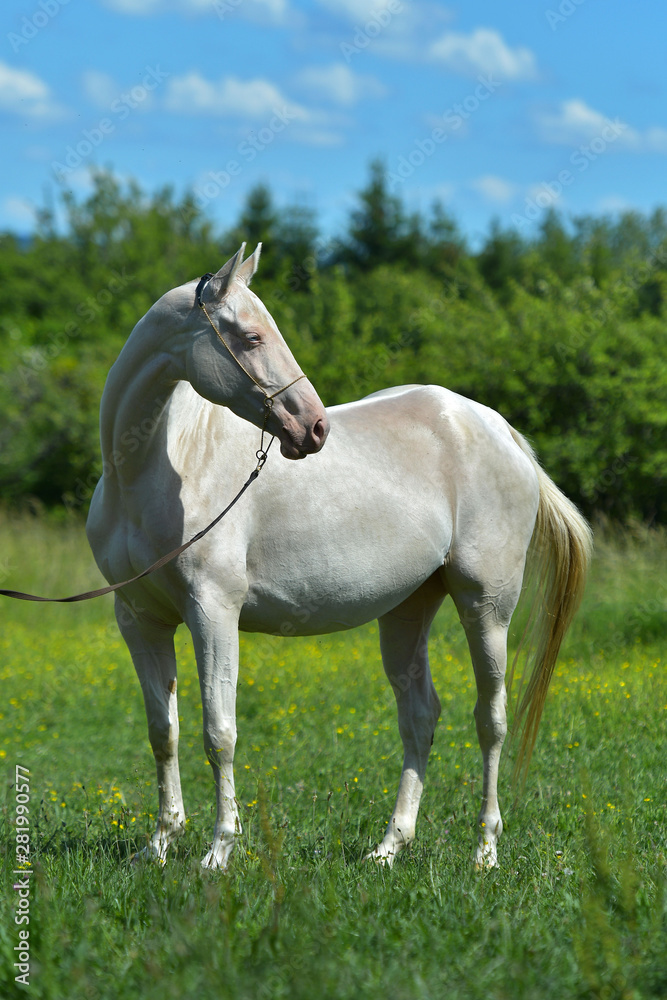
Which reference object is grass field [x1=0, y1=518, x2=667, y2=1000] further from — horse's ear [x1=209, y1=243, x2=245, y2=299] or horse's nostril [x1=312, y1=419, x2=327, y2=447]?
horse's ear [x1=209, y1=243, x2=245, y2=299]

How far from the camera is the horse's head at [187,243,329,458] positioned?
3199 millimetres

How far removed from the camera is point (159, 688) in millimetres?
3803

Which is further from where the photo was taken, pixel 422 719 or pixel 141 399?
pixel 422 719

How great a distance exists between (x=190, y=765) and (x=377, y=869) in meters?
2.57

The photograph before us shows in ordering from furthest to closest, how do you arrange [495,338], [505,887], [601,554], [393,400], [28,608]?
[495,338]
[28,608]
[601,554]
[393,400]
[505,887]

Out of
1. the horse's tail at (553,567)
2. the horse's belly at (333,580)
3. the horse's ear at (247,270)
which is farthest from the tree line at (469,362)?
the horse's ear at (247,270)

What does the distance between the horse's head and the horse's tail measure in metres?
1.80

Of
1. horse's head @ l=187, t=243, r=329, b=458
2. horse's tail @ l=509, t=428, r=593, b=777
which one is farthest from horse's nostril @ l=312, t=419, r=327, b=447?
horse's tail @ l=509, t=428, r=593, b=777

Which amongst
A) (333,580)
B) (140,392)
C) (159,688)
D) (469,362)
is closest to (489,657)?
(333,580)

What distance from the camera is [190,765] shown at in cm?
562

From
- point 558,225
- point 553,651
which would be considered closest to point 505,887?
point 553,651

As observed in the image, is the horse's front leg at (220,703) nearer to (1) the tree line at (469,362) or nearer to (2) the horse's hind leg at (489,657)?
(2) the horse's hind leg at (489,657)

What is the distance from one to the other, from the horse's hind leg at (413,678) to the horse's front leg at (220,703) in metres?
1.10

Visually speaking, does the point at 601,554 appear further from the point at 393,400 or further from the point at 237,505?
the point at 237,505
